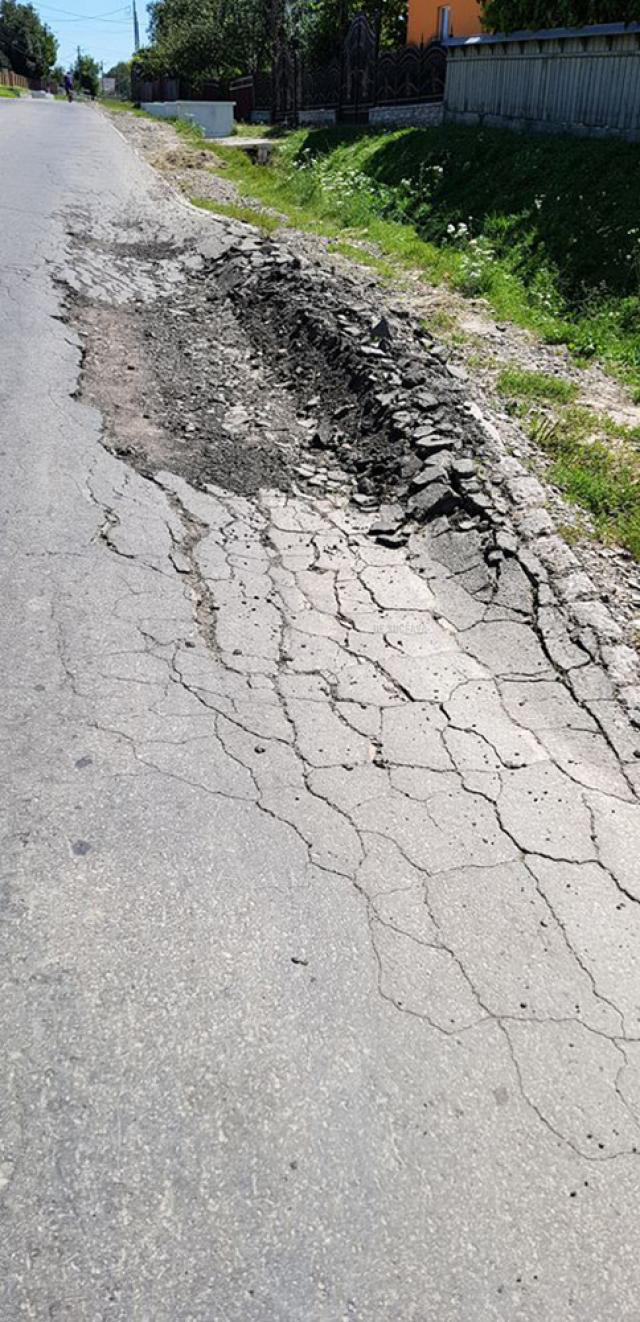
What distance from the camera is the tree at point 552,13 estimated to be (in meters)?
12.4

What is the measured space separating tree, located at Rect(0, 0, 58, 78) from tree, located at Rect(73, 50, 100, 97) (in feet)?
13.0

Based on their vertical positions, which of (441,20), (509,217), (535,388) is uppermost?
(441,20)

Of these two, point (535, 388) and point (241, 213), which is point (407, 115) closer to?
point (241, 213)

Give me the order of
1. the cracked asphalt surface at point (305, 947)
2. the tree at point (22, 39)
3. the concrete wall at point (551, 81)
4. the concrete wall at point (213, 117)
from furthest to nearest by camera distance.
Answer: the tree at point (22, 39) → the concrete wall at point (213, 117) → the concrete wall at point (551, 81) → the cracked asphalt surface at point (305, 947)

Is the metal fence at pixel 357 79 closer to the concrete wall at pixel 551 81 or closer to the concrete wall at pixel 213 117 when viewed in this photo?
the concrete wall at pixel 213 117

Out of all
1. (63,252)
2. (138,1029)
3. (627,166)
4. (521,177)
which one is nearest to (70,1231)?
(138,1029)

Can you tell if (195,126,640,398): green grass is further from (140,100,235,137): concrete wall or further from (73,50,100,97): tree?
(73,50,100,97): tree

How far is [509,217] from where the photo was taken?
38.7 feet

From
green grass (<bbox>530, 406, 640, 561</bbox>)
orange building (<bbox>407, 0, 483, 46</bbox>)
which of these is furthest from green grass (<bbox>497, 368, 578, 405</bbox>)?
orange building (<bbox>407, 0, 483, 46</bbox>)

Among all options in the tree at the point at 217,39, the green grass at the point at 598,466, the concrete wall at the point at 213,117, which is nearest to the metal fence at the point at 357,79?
the concrete wall at the point at 213,117

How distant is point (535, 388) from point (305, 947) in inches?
234

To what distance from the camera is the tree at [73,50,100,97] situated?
8600cm

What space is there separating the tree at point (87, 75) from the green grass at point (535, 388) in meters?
93.7

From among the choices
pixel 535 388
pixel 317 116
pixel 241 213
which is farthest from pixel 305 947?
pixel 317 116
